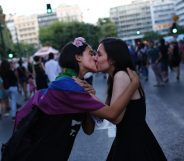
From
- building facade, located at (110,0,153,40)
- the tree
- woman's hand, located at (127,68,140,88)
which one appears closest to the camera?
woman's hand, located at (127,68,140,88)

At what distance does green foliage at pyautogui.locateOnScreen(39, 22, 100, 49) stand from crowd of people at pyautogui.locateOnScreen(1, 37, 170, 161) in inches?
4180

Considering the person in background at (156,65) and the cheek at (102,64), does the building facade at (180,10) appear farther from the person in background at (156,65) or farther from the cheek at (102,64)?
the cheek at (102,64)

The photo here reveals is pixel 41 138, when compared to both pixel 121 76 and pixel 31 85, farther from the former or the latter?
pixel 31 85

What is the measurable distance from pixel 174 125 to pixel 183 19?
6880 inches

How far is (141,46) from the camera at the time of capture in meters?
27.6

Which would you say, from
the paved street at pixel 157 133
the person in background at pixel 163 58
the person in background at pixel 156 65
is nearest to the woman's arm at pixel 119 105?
the paved street at pixel 157 133

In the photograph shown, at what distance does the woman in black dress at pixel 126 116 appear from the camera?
3.76m

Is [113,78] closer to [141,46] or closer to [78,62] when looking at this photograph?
[78,62]

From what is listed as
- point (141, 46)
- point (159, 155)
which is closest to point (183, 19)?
point (141, 46)

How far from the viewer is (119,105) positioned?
353cm

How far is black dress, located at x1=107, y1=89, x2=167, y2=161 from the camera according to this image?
12.4 feet

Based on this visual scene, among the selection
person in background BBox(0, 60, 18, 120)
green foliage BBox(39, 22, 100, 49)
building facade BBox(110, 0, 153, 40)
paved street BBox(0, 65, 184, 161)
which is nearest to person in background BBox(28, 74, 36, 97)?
person in background BBox(0, 60, 18, 120)

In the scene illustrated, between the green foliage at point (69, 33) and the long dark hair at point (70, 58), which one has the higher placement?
the long dark hair at point (70, 58)

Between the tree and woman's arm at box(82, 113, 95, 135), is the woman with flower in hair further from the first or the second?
the tree
